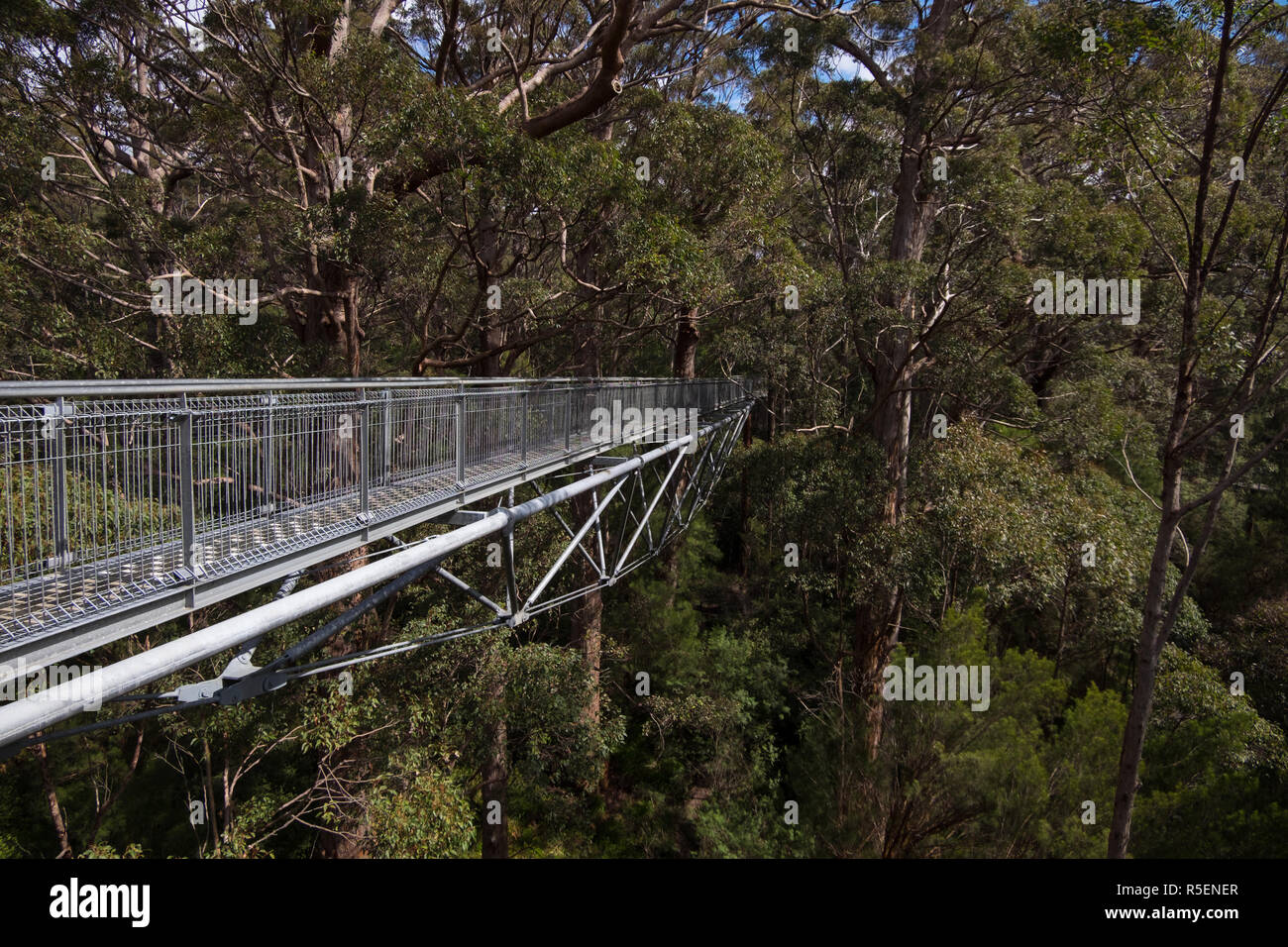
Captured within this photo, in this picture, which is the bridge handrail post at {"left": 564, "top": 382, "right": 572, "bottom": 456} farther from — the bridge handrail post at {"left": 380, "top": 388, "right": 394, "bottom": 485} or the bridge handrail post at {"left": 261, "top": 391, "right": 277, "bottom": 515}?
the bridge handrail post at {"left": 261, "top": 391, "right": 277, "bottom": 515}

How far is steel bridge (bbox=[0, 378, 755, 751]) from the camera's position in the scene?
2.20 meters

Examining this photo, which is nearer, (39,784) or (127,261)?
(127,261)

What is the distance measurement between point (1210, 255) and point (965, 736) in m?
6.31

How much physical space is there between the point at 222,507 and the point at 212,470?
0.19 metres

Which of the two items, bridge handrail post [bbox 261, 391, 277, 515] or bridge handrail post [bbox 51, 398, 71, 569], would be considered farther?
bridge handrail post [bbox 261, 391, 277, 515]

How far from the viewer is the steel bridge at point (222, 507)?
7.23 ft

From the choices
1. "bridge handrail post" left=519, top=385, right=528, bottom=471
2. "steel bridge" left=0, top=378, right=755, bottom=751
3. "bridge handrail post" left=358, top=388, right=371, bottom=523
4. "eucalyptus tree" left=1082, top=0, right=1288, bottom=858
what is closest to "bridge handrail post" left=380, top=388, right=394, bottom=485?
"steel bridge" left=0, top=378, right=755, bottom=751

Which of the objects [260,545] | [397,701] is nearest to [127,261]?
[397,701]

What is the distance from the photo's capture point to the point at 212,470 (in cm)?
302

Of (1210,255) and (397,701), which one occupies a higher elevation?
(1210,255)

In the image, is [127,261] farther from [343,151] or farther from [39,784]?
[39,784]

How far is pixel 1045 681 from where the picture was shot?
1023 centimetres

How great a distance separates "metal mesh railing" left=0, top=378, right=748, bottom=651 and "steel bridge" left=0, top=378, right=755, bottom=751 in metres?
0.01

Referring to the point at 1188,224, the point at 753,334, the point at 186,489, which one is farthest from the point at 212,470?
the point at 753,334
